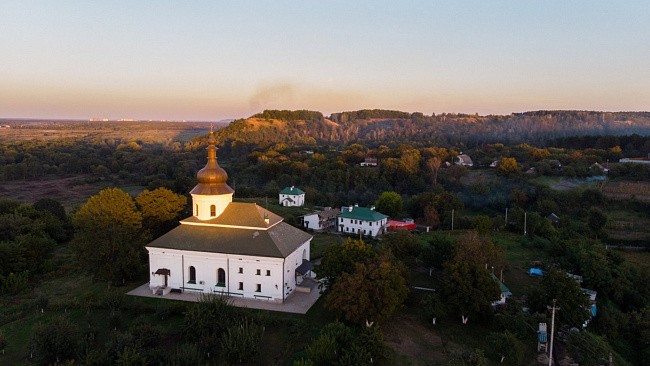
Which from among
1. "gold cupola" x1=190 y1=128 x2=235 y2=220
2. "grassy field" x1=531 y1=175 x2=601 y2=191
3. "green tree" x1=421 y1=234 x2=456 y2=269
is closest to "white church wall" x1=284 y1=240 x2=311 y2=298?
"gold cupola" x1=190 y1=128 x2=235 y2=220

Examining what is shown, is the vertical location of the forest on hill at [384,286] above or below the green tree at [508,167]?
below

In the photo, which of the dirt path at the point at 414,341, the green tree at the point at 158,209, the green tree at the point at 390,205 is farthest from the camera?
the green tree at the point at 390,205

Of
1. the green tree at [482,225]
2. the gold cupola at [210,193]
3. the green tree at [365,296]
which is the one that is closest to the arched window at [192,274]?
the gold cupola at [210,193]

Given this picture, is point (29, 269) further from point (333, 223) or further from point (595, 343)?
point (595, 343)

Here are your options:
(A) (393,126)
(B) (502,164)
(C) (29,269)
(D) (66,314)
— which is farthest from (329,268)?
(A) (393,126)

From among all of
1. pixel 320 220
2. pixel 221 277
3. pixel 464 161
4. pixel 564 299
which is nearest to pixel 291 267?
pixel 221 277

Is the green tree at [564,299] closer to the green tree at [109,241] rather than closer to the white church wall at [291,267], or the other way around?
the white church wall at [291,267]
